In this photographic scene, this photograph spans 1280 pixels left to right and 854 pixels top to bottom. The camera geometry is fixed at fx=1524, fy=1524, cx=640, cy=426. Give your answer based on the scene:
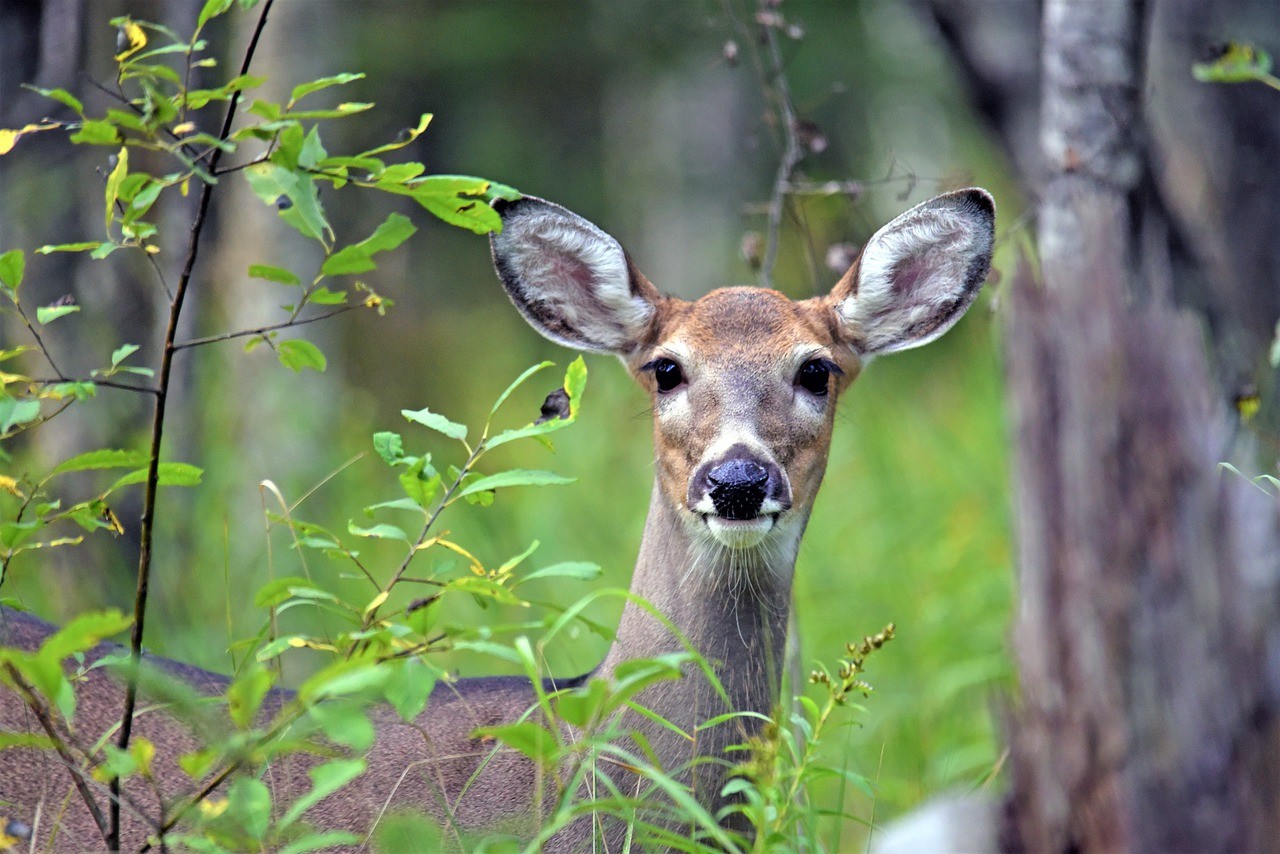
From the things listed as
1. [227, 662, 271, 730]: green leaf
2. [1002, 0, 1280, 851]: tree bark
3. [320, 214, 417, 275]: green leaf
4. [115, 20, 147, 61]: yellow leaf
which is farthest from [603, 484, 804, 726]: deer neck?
[115, 20, 147, 61]: yellow leaf

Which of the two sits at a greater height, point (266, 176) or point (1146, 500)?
point (266, 176)

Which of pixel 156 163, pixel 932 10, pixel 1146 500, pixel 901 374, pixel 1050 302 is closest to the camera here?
pixel 1146 500

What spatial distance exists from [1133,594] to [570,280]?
7.45 feet

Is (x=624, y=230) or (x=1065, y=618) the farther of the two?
(x=624, y=230)

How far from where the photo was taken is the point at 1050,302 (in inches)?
111

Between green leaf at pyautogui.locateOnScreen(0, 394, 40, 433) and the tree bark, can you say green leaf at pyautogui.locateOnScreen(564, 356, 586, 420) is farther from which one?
green leaf at pyautogui.locateOnScreen(0, 394, 40, 433)

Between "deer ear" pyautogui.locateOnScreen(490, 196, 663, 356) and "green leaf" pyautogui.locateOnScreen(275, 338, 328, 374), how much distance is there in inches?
57.3

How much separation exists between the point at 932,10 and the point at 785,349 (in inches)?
116

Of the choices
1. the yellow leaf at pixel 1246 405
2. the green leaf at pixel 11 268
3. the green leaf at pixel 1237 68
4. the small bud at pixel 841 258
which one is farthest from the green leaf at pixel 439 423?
the small bud at pixel 841 258

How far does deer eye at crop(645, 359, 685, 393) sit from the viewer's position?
4.09 m

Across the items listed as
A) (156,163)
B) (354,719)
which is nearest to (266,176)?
(354,719)

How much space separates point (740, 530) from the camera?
357cm

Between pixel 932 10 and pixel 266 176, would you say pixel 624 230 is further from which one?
pixel 266 176

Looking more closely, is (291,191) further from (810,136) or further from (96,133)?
(810,136)
